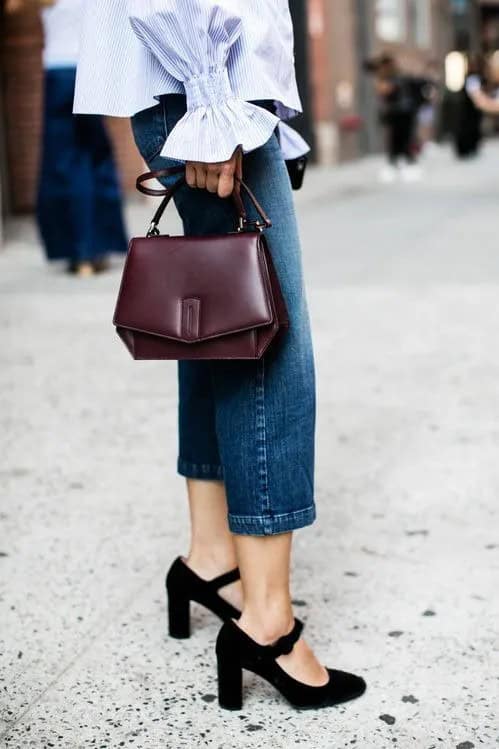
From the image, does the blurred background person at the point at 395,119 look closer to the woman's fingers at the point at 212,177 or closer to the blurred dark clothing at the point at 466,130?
the blurred dark clothing at the point at 466,130

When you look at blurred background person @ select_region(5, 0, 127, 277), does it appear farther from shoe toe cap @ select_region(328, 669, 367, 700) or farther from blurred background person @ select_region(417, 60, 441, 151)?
blurred background person @ select_region(417, 60, 441, 151)

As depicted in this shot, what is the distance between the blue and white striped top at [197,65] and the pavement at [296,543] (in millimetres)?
904

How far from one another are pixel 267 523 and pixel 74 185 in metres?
4.88

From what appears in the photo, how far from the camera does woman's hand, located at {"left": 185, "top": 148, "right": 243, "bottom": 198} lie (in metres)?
1.61

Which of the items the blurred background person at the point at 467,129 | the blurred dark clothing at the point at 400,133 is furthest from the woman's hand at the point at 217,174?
the blurred background person at the point at 467,129

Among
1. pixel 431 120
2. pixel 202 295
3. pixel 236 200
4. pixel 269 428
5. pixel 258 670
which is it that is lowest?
pixel 431 120

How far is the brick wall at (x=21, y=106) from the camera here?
424 inches

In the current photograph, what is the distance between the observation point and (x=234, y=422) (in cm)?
176

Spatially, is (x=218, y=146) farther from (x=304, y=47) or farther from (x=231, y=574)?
(x=304, y=47)

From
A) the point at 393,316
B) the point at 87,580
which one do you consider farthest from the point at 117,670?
the point at 393,316

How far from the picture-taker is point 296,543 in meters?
2.51

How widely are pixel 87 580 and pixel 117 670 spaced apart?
42 cm

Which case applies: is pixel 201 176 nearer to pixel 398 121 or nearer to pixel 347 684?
pixel 347 684

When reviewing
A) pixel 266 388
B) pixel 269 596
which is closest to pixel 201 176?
pixel 266 388
